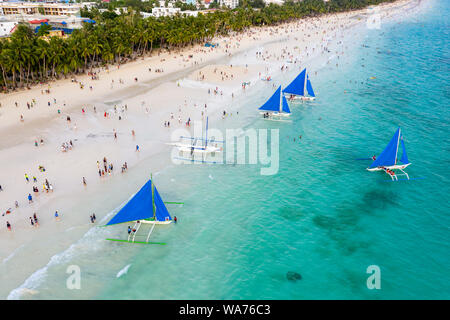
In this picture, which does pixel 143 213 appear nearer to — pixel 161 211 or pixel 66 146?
pixel 161 211

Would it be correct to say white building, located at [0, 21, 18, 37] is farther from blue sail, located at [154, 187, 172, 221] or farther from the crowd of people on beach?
blue sail, located at [154, 187, 172, 221]

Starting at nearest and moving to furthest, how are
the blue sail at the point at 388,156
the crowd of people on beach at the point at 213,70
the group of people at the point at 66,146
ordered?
the crowd of people on beach at the point at 213,70
the blue sail at the point at 388,156
the group of people at the point at 66,146

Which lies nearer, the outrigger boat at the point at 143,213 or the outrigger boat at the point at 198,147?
the outrigger boat at the point at 143,213

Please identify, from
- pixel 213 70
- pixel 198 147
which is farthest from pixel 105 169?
pixel 213 70

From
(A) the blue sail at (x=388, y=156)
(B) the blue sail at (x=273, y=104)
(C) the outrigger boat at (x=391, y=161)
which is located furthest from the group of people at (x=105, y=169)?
(A) the blue sail at (x=388, y=156)

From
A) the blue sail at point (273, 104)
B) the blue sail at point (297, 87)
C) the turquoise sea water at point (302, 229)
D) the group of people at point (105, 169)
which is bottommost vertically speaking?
the turquoise sea water at point (302, 229)

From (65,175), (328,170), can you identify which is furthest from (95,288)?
(328,170)

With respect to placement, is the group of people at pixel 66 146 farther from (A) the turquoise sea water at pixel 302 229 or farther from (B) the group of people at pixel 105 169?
(A) the turquoise sea water at pixel 302 229
